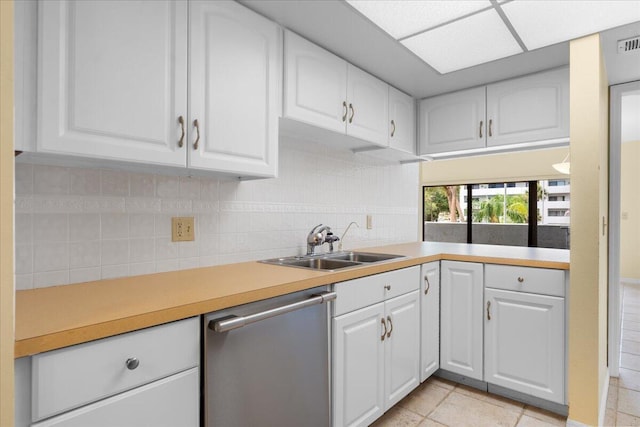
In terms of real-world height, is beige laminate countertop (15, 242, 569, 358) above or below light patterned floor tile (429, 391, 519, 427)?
above

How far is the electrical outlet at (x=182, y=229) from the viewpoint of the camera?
5.48 feet

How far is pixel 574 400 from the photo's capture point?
6.28 ft

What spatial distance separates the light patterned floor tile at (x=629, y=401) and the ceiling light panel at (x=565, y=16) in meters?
2.17

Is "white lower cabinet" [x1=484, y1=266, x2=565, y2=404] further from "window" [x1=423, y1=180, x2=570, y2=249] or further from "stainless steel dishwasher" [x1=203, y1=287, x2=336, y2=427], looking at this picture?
"window" [x1=423, y1=180, x2=570, y2=249]

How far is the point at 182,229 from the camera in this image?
1.70 metres

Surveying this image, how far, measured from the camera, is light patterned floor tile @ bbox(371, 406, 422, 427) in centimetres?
196

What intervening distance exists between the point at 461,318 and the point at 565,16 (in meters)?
1.79

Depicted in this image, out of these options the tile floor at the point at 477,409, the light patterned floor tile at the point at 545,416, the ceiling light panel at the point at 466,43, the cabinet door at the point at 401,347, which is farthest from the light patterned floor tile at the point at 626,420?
the ceiling light panel at the point at 466,43

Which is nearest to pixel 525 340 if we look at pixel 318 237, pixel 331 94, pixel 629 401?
pixel 629 401

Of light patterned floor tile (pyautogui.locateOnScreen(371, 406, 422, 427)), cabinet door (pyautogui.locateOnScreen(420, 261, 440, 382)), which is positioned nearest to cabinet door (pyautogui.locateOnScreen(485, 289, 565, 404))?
cabinet door (pyautogui.locateOnScreen(420, 261, 440, 382))

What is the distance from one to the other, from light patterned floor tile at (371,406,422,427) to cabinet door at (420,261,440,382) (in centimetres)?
25

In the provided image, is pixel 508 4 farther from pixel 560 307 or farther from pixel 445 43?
pixel 560 307

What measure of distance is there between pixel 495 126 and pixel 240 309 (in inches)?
90.0

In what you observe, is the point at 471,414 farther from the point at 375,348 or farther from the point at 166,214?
the point at 166,214
